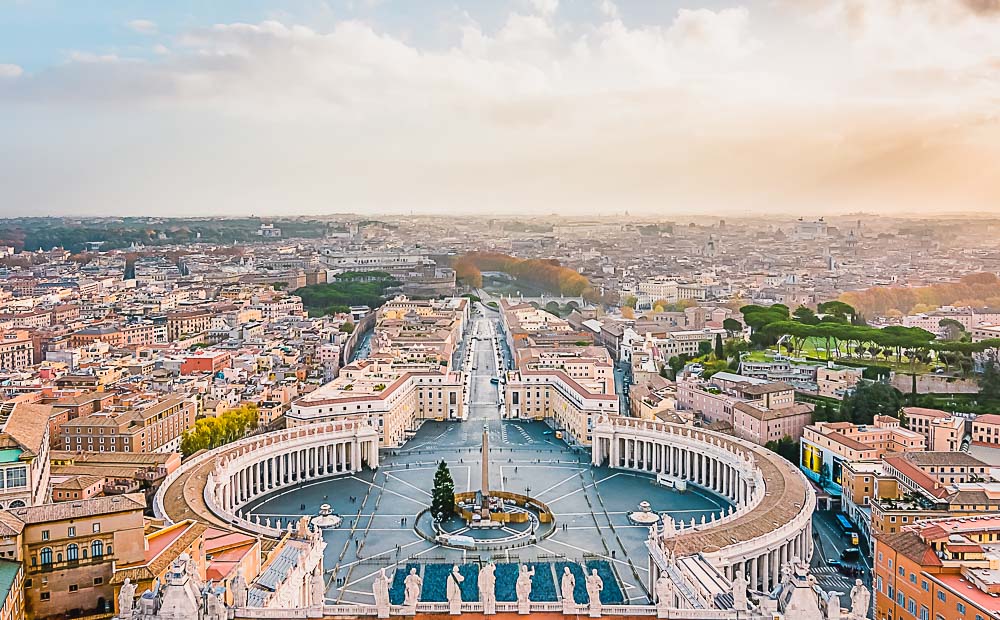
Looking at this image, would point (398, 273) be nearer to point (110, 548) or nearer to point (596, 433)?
point (596, 433)

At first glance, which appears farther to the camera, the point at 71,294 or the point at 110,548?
the point at 71,294

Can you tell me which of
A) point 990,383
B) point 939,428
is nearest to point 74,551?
point 939,428

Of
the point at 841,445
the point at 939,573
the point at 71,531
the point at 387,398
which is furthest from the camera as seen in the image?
the point at 387,398

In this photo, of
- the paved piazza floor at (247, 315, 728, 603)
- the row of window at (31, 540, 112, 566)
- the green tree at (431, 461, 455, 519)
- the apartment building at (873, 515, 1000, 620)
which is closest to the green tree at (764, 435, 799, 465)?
the paved piazza floor at (247, 315, 728, 603)

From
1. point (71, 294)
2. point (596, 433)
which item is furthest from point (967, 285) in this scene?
point (71, 294)

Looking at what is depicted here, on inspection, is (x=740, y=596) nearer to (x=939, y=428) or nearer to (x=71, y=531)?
(x=71, y=531)

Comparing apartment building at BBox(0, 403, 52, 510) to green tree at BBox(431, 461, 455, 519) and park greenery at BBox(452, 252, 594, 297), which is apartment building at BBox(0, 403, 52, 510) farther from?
park greenery at BBox(452, 252, 594, 297)
